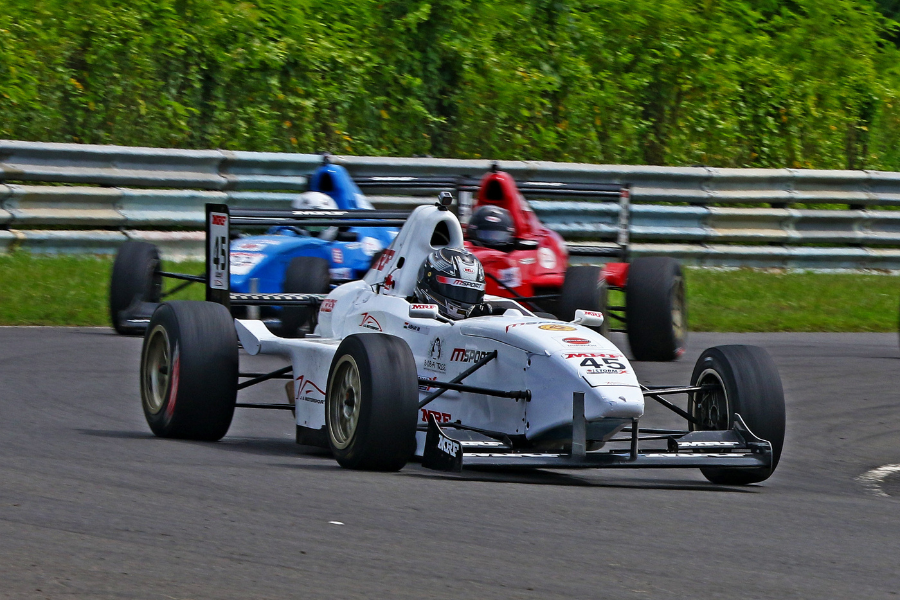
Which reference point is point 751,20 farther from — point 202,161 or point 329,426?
point 329,426

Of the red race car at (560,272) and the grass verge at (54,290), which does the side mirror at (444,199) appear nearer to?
the red race car at (560,272)

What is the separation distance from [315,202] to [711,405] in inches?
260

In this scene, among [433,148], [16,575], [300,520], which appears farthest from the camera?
[433,148]

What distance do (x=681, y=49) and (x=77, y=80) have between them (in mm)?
8572

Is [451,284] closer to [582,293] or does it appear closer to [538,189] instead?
[582,293]

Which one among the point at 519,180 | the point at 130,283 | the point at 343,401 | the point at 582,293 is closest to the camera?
the point at 343,401

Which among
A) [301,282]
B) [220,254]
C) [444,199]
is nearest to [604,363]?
[444,199]

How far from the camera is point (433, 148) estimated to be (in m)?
18.8

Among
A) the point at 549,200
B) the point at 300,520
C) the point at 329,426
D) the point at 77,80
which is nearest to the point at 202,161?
the point at 77,80

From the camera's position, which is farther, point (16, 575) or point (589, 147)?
point (589, 147)

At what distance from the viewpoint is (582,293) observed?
1070 centimetres

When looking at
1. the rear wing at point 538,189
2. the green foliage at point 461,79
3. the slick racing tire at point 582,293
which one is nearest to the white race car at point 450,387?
the slick racing tire at point 582,293

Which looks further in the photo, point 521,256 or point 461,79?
point 461,79

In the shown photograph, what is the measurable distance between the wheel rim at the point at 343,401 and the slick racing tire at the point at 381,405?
0.02m
